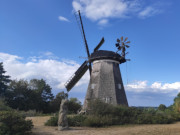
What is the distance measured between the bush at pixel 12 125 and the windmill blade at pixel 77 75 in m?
11.9

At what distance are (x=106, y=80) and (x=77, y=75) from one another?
12.4 ft

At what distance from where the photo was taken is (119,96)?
19.2 metres

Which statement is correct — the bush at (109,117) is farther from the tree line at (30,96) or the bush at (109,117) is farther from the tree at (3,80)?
the tree at (3,80)

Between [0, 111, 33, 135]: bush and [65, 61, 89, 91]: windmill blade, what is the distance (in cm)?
1192

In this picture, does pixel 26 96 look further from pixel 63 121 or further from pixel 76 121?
pixel 63 121

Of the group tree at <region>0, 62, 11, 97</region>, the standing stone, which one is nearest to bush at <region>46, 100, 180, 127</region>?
the standing stone

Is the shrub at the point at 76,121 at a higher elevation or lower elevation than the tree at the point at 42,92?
lower

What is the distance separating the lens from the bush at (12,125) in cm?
827

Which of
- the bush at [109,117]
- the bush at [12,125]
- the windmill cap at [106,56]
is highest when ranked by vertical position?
the windmill cap at [106,56]

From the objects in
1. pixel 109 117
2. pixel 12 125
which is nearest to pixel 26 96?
pixel 109 117

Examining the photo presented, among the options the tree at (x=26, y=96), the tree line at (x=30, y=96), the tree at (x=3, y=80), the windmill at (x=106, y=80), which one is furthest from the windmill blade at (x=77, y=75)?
the tree at (x=3, y=80)

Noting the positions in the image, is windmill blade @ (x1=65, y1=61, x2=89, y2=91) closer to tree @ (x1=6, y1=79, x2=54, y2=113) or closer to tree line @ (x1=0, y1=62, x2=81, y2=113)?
tree line @ (x1=0, y1=62, x2=81, y2=113)

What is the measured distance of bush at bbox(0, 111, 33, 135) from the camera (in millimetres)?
8266

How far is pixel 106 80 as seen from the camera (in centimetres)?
1944
